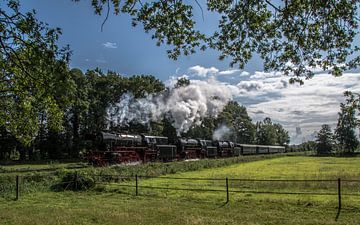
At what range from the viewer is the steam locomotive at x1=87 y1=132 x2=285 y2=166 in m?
34.9

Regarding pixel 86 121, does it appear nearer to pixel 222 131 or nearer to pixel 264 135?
pixel 222 131

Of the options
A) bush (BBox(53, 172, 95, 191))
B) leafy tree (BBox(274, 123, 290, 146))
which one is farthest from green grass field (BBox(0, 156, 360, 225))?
leafy tree (BBox(274, 123, 290, 146))

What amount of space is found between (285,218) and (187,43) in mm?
7040

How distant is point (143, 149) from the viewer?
40.0m

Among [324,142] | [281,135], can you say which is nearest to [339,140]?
[324,142]

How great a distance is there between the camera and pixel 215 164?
40.7 metres

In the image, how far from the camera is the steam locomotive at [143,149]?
34.9 metres

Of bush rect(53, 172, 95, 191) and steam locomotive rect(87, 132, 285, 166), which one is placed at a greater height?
steam locomotive rect(87, 132, 285, 166)

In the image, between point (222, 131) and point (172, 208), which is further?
point (222, 131)

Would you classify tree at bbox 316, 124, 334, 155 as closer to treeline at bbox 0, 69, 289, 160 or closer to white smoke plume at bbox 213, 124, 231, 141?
white smoke plume at bbox 213, 124, 231, 141

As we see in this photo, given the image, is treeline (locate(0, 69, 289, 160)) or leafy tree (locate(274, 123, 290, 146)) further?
leafy tree (locate(274, 123, 290, 146))

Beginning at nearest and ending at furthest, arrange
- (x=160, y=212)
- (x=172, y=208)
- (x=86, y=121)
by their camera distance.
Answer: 1. (x=160, y=212)
2. (x=172, y=208)
3. (x=86, y=121)

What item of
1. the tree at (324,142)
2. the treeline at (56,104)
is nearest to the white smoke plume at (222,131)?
the treeline at (56,104)

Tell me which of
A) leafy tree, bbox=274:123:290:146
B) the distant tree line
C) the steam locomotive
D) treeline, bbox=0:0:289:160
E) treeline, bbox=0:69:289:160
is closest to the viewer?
treeline, bbox=0:0:289:160
